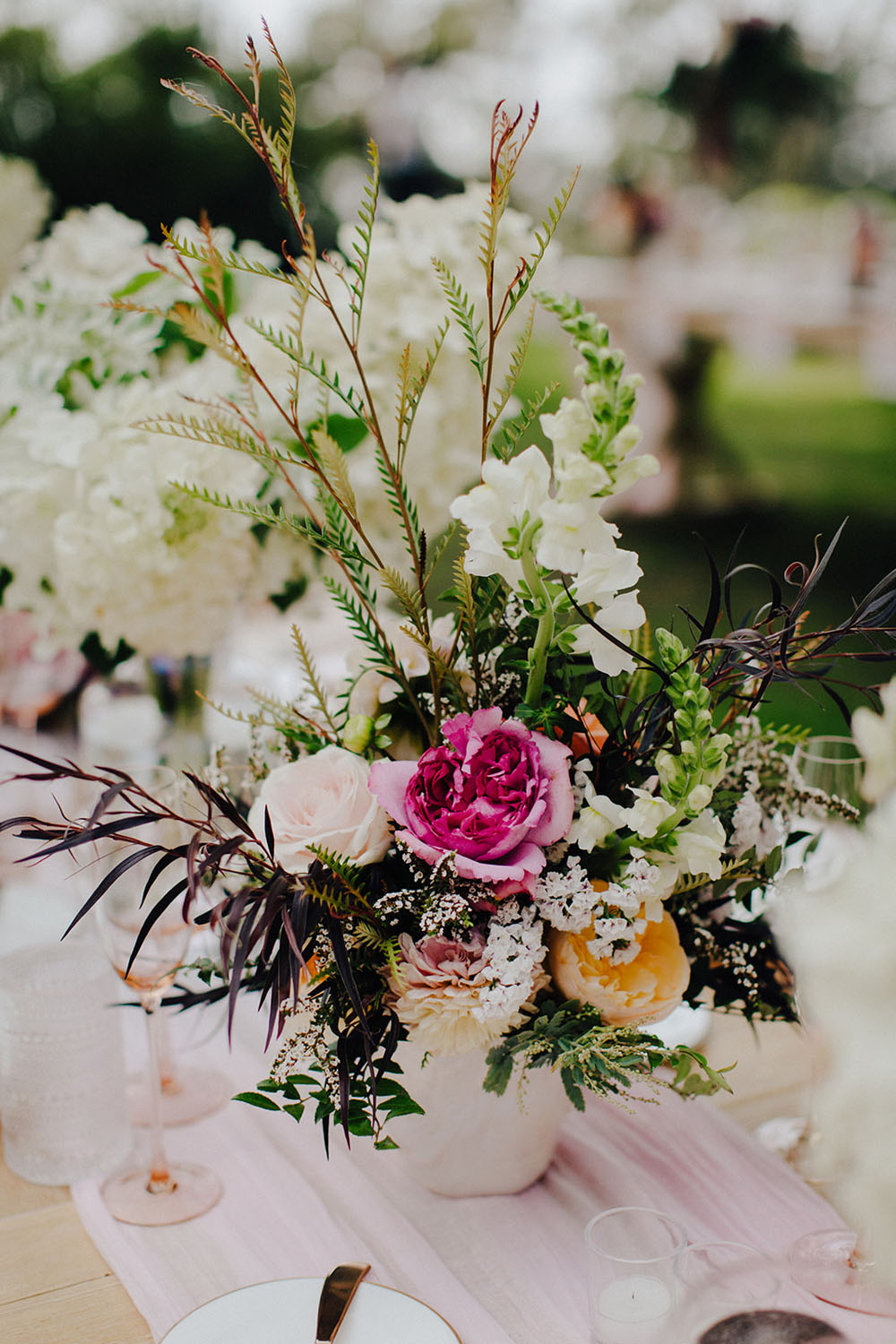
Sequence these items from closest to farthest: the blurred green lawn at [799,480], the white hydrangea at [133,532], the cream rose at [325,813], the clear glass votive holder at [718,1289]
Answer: the clear glass votive holder at [718,1289] → the cream rose at [325,813] → the white hydrangea at [133,532] → the blurred green lawn at [799,480]

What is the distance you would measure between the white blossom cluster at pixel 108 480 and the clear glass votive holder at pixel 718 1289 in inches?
31.8

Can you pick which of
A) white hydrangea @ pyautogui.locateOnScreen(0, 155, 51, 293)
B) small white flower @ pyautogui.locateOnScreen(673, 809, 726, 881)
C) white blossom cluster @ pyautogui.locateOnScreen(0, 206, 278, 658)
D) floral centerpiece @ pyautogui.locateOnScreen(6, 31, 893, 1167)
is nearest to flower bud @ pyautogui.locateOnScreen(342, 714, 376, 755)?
floral centerpiece @ pyautogui.locateOnScreen(6, 31, 893, 1167)

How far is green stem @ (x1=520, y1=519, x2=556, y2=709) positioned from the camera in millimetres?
659

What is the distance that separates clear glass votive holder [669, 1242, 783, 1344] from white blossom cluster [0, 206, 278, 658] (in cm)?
81

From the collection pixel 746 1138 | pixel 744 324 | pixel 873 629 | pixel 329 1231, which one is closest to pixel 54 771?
pixel 329 1231

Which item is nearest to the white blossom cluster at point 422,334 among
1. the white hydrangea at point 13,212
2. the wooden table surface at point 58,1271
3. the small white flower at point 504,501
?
the small white flower at point 504,501

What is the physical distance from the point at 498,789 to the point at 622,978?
14cm

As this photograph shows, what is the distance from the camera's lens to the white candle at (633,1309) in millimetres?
647

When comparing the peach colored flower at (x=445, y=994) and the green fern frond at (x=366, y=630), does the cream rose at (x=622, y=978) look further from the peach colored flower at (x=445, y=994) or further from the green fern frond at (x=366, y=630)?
the green fern frond at (x=366, y=630)

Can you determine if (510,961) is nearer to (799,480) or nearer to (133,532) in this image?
(133,532)

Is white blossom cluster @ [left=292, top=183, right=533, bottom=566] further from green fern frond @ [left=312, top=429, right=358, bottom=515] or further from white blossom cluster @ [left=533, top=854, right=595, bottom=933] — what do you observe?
white blossom cluster @ [left=533, top=854, right=595, bottom=933]

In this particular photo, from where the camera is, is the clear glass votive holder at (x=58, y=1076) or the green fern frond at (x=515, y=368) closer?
the green fern frond at (x=515, y=368)

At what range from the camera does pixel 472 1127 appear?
0.82 meters

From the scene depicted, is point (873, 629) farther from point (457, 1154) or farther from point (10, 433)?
point (10, 433)
